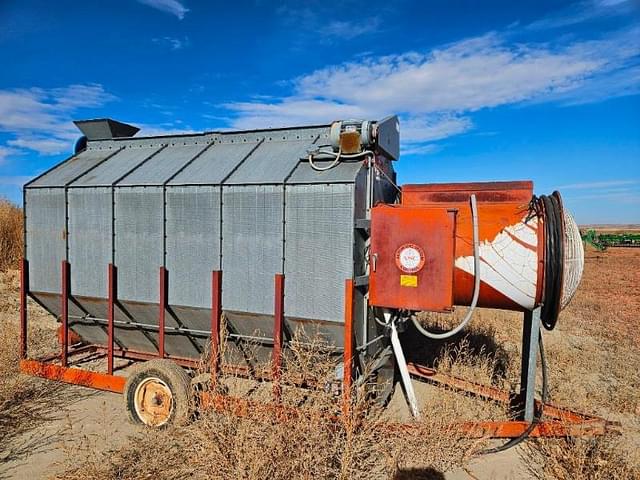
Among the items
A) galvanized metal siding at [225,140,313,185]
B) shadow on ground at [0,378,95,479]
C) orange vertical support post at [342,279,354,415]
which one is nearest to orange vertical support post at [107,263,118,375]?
shadow on ground at [0,378,95,479]

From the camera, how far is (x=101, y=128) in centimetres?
662

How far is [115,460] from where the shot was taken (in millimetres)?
4113

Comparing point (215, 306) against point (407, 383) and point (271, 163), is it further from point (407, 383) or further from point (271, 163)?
point (407, 383)

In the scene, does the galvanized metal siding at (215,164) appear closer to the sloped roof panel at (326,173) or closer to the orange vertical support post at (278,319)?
the sloped roof panel at (326,173)

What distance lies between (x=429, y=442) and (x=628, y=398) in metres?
3.50

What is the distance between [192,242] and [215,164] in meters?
1.02

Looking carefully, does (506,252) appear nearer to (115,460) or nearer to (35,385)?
(115,460)

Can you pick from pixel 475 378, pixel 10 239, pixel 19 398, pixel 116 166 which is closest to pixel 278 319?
pixel 116 166

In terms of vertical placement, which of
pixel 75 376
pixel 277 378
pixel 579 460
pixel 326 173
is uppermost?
pixel 326 173

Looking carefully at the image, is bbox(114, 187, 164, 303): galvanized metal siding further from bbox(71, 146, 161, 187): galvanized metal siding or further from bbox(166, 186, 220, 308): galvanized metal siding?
bbox(71, 146, 161, 187): galvanized metal siding

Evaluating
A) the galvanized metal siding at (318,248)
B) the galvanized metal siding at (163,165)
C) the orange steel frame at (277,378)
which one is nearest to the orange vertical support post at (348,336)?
the orange steel frame at (277,378)

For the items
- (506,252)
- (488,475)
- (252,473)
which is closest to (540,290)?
(506,252)

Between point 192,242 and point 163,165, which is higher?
point 163,165

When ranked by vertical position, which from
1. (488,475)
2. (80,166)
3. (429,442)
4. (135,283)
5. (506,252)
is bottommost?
(488,475)
